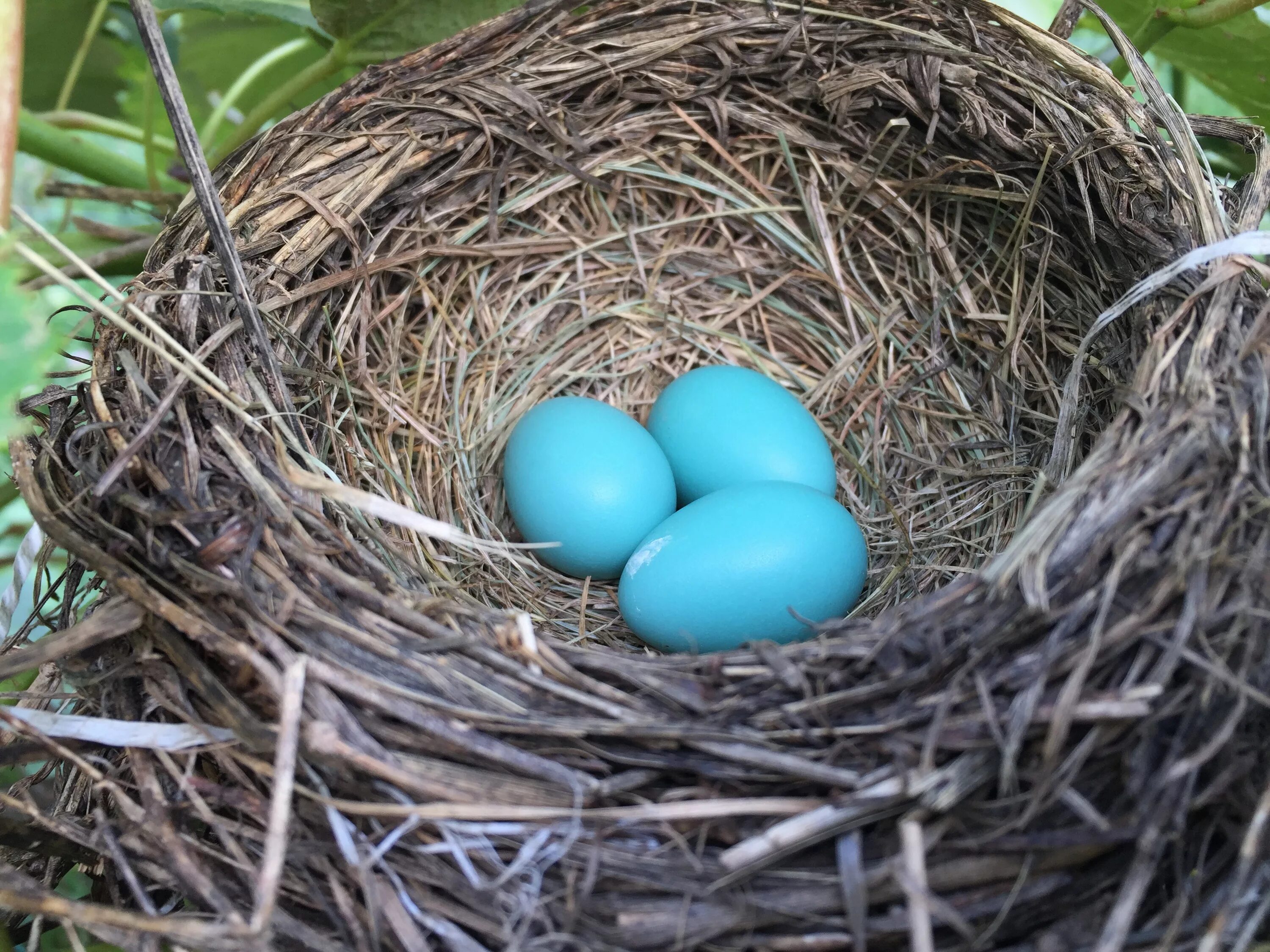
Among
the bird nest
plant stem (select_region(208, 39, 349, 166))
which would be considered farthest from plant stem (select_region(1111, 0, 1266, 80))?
plant stem (select_region(208, 39, 349, 166))

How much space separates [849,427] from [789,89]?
544 mm

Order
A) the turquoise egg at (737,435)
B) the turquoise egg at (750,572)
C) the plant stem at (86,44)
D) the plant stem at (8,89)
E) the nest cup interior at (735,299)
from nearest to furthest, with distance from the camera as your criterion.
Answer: the plant stem at (8,89) < the turquoise egg at (750,572) < the nest cup interior at (735,299) < the turquoise egg at (737,435) < the plant stem at (86,44)

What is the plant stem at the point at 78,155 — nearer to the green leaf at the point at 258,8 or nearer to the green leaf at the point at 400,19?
the green leaf at the point at 258,8

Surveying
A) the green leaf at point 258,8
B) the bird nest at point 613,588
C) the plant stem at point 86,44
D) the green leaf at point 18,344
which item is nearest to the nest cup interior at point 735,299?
the bird nest at point 613,588

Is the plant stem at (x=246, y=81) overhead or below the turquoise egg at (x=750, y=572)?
overhead

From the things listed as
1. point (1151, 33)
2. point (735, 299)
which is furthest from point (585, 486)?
point (1151, 33)

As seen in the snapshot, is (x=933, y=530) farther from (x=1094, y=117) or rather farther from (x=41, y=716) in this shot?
(x=41, y=716)

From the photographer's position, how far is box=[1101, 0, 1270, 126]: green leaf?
4.25 feet

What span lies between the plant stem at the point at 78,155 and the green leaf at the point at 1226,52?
1.57 m

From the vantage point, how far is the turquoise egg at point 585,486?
4.37ft

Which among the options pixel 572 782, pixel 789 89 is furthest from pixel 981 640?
pixel 789 89

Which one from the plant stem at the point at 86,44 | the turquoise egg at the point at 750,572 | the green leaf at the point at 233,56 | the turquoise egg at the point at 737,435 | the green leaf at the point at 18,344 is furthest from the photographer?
the green leaf at the point at 233,56

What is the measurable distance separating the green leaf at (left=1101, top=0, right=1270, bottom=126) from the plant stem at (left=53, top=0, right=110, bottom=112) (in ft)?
5.32

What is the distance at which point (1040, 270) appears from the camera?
1250 millimetres
